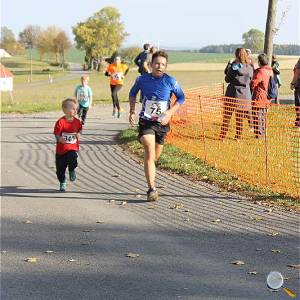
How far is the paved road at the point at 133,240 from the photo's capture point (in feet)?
17.3

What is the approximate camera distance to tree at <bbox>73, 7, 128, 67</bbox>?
131 m

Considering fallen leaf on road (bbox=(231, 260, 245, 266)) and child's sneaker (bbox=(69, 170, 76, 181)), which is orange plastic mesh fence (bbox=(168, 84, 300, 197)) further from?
fallen leaf on road (bbox=(231, 260, 245, 266))

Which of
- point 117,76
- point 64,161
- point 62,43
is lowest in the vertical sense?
point 64,161

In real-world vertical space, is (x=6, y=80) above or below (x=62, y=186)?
above

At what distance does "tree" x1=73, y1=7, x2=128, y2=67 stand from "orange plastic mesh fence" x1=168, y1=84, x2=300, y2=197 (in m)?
119

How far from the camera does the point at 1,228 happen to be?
7312mm

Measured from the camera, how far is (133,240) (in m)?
6.73

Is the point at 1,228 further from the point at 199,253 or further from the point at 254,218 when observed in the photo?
the point at 254,218

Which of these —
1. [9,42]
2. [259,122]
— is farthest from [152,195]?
[9,42]

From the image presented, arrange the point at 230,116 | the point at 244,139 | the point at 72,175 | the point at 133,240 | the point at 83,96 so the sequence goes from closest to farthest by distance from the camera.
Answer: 1. the point at 133,240
2. the point at 72,175
3. the point at 244,139
4. the point at 230,116
5. the point at 83,96

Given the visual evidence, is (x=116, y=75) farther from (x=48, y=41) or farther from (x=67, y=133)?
(x=48, y=41)

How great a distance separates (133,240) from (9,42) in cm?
17089

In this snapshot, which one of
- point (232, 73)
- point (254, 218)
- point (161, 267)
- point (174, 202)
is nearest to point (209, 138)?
point (232, 73)

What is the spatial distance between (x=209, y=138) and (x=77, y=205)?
4785 millimetres
